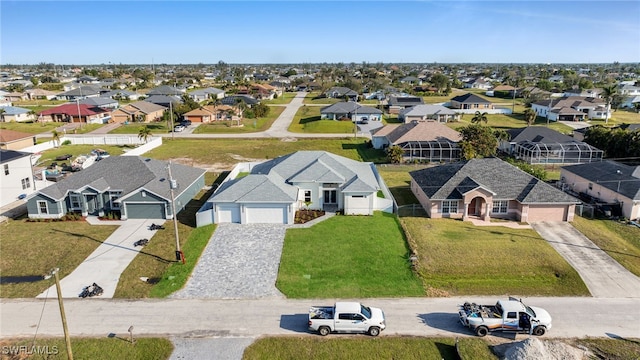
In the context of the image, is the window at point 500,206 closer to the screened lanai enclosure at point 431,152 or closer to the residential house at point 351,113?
the screened lanai enclosure at point 431,152

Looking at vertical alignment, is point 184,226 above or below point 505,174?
below

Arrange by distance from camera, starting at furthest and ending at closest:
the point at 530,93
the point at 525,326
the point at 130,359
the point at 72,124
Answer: the point at 530,93
the point at 72,124
the point at 525,326
the point at 130,359

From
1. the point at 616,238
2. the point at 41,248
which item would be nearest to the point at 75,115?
the point at 41,248

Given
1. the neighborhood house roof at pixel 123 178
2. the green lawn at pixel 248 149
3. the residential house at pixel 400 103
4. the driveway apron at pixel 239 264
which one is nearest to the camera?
the driveway apron at pixel 239 264

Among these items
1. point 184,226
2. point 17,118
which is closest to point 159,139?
point 184,226

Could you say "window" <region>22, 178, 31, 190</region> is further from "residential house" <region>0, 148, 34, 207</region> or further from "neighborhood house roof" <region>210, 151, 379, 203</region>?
"neighborhood house roof" <region>210, 151, 379, 203</region>

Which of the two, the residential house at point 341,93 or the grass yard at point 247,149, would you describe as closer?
the grass yard at point 247,149

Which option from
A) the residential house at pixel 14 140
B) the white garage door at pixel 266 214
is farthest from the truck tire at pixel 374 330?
the residential house at pixel 14 140

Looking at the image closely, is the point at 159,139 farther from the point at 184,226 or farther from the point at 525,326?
the point at 525,326
